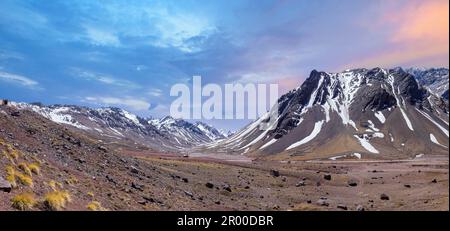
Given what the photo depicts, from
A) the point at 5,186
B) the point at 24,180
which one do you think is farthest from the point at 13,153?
the point at 5,186

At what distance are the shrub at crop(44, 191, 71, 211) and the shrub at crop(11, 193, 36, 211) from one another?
752 millimetres

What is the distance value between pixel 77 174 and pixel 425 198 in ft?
122

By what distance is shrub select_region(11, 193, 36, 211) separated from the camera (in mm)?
20844

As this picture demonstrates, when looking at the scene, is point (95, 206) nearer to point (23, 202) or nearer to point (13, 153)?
point (23, 202)

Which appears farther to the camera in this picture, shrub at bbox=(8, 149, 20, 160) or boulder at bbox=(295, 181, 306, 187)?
boulder at bbox=(295, 181, 306, 187)

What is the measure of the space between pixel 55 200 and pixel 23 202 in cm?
200

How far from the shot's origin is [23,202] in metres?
21.2

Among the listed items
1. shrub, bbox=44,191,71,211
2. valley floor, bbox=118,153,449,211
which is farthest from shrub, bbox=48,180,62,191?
valley floor, bbox=118,153,449,211

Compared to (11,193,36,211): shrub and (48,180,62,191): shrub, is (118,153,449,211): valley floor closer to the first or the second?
(48,180,62,191): shrub

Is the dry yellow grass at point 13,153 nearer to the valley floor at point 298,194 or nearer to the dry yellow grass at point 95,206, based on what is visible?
the dry yellow grass at point 95,206

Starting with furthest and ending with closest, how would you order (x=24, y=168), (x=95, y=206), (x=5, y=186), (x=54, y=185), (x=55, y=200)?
1. (x=24, y=168)
2. (x=54, y=185)
3. (x=95, y=206)
4. (x=55, y=200)
5. (x=5, y=186)
